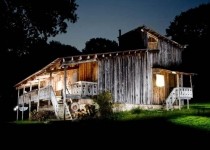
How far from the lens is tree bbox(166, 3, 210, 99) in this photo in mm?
51322

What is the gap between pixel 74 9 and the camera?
35.7 m

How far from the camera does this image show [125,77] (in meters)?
31.8

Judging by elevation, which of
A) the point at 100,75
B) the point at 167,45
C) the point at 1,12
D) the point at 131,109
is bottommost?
the point at 131,109

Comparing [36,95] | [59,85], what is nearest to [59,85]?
[59,85]

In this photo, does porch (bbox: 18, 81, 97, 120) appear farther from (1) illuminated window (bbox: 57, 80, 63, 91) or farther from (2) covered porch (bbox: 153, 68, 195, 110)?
(2) covered porch (bbox: 153, 68, 195, 110)

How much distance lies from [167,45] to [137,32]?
335cm

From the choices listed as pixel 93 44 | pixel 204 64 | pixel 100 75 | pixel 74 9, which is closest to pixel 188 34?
pixel 204 64

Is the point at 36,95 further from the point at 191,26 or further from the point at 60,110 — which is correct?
the point at 191,26

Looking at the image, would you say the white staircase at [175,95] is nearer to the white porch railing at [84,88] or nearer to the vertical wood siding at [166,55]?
the vertical wood siding at [166,55]

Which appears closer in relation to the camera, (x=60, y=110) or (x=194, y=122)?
(x=194, y=122)

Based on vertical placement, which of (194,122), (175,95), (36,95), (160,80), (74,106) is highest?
(160,80)

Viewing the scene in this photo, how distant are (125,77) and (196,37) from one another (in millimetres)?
33297

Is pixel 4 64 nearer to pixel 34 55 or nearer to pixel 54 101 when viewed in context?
pixel 34 55

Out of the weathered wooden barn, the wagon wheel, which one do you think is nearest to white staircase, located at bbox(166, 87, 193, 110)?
the weathered wooden barn
